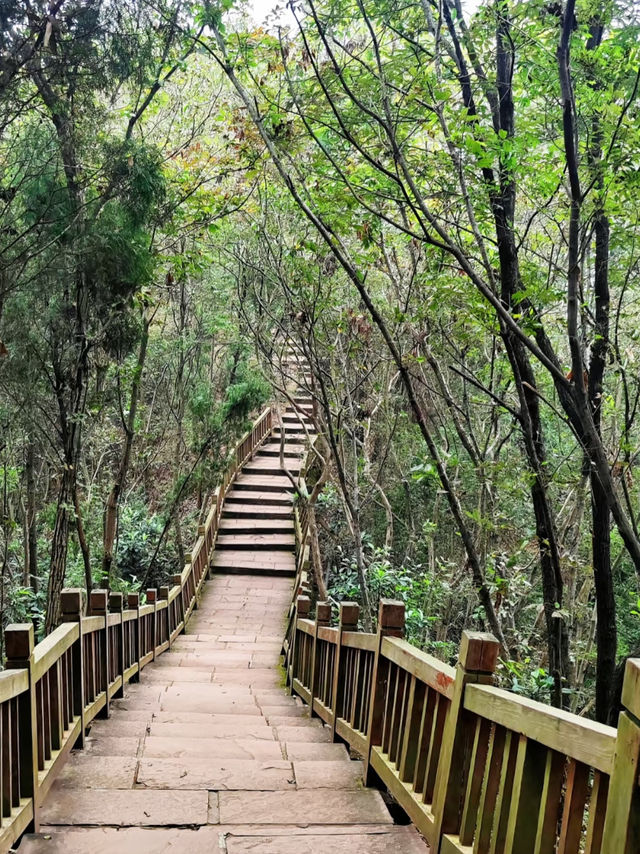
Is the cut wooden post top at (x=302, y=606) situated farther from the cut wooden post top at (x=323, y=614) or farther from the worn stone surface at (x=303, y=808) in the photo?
the worn stone surface at (x=303, y=808)

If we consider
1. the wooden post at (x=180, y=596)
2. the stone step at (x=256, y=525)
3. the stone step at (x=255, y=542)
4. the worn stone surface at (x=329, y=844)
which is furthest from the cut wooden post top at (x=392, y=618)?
the stone step at (x=256, y=525)

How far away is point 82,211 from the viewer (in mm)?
4809

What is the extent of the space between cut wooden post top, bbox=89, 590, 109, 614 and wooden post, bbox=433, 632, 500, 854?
9.33ft

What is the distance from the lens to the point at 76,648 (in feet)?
12.1

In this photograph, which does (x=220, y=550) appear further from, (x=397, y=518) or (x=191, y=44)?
(x=191, y=44)

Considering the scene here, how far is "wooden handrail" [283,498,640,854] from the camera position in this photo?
144cm


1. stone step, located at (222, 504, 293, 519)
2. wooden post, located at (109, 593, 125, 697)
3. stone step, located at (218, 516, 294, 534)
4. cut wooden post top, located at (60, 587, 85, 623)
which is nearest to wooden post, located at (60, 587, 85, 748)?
cut wooden post top, located at (60, 587, 85, 623)

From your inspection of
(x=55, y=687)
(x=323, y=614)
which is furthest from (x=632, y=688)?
(x=323, y=614)

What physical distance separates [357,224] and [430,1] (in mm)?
1859

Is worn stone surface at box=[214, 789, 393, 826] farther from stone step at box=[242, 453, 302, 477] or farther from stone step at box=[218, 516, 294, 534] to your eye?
stone step at box=[242, 453, 302, 477]

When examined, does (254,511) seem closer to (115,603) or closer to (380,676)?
(115,603)

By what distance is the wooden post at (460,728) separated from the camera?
2.29 m

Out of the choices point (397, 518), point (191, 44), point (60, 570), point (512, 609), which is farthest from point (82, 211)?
point (397, 518)

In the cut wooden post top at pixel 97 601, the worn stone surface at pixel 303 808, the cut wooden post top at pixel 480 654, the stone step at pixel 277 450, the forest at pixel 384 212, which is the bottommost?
the stone step at pixel 277 450
